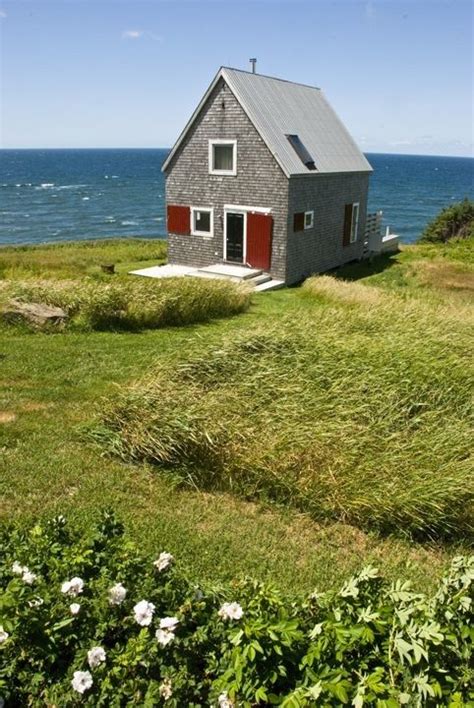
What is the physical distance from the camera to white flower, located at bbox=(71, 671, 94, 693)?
10.3 feet

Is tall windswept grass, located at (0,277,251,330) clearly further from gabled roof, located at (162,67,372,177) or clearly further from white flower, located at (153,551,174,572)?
white flower, located at (153,551,174,572)

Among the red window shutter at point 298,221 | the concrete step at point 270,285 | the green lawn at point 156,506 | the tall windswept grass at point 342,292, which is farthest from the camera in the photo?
the red window shutter at point 298,221

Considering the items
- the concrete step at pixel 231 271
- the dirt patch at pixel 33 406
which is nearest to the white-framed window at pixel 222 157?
the concrete step at pixel 231 271

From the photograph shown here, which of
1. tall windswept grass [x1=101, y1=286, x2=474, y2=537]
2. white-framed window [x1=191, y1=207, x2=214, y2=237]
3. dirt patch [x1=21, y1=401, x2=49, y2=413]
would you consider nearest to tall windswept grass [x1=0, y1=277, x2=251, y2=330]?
dirt patch [x1=21, y1=401, x2=49, y2=413]

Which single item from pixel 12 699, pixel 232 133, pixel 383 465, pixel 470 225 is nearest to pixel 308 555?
pixel 383 465

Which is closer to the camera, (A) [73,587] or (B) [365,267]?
Answer: (A) [73,587]

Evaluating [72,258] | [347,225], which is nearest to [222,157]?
[347,225]

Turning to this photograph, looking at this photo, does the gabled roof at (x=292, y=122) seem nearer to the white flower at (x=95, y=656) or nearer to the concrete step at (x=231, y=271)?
the concrete step at (x=231, y=271)

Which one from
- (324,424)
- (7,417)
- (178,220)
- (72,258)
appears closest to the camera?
(324,424)

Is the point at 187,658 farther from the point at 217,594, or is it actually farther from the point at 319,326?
the point at 319,326

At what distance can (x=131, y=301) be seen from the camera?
14.3 meters

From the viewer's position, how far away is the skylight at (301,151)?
20984 millimetres

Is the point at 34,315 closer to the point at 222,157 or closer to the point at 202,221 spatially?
the point at 202,221

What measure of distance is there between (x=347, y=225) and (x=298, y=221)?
17.4 ft
